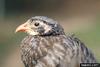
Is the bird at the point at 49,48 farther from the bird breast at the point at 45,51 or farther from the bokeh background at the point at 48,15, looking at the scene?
the bokeh background at the point at 48,15

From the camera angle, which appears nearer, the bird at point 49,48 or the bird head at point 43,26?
→ the bird at point 49,48

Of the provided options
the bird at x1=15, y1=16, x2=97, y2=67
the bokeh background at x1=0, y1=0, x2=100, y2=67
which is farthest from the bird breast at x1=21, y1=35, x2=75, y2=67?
the bokeh background at x1=0, y1=0, x2=100, y2=67

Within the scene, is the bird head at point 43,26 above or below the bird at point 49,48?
above

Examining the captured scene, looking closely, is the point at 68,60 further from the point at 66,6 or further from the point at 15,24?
the point at 66,6

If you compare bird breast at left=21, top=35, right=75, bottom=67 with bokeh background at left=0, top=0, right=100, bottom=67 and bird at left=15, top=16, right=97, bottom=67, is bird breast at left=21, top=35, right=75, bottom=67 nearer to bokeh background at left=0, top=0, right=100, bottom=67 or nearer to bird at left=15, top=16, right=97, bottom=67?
bird at left=15, top=16, right=97, bottom=67

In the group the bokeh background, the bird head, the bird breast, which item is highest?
the bokeh background

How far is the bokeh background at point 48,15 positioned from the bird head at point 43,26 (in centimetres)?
257

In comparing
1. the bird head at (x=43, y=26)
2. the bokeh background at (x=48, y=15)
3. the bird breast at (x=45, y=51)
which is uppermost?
the bokeh background at (x=48, y=15)

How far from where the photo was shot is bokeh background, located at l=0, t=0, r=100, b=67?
382 inches

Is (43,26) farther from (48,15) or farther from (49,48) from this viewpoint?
(48,15)

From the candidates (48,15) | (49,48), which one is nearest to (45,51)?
(49,48)

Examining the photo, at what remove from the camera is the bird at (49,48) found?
5.46 m

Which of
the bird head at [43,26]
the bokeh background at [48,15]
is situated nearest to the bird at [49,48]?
the bird head at [43,26]

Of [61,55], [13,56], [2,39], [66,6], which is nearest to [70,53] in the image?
[61,55]
